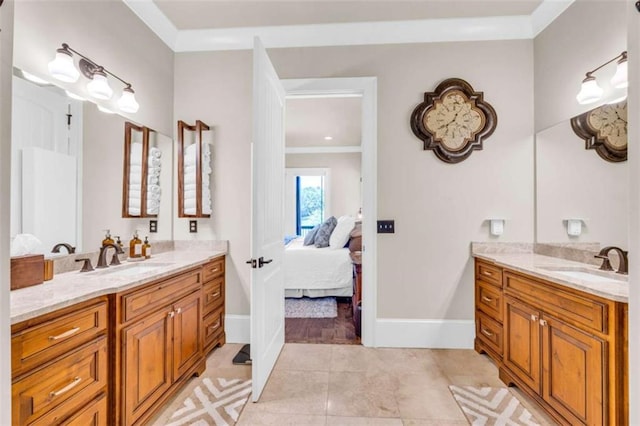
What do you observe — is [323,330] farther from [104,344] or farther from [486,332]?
[104,344]

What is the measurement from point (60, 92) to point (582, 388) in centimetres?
315

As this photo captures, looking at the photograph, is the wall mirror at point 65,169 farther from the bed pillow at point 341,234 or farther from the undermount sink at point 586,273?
the undermount sink at point 586,273

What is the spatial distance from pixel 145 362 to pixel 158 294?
1.14 feet

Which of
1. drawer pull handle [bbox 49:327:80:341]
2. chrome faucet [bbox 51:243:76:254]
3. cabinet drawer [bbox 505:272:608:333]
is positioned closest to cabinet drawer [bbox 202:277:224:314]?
chrome faucet [bbox 51:243:76:254]

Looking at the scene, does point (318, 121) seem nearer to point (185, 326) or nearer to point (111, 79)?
point (111, 79)

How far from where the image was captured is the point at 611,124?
193 centimetres

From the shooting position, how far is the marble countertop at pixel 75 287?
3.65ft

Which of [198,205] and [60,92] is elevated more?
[60,92]

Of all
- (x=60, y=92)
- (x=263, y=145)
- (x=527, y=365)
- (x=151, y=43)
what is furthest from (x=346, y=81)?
A: (x=527, y=365)

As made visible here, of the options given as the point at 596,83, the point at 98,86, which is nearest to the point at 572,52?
the point at 596,83

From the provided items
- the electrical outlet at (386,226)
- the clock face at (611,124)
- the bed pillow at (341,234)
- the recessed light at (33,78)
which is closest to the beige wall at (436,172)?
the electrical outlet at (386,226)

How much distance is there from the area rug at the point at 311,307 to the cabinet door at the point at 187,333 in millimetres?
1368

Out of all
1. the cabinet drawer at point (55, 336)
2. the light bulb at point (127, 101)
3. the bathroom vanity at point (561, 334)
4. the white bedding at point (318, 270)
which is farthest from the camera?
the white bedding at point (318, 270)

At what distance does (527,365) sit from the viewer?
6.20 ft
